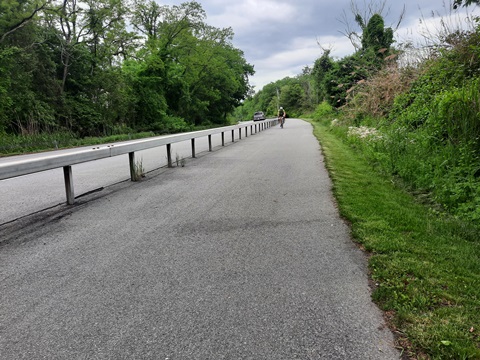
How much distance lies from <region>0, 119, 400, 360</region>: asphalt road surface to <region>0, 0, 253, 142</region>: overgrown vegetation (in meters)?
19.8

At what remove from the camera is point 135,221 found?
5.02 m

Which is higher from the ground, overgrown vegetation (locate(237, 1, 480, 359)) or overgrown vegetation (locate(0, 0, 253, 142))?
overgrown vegetation (locate(0, 0, 253, 142))

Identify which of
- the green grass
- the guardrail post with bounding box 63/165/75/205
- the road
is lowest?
the green grass

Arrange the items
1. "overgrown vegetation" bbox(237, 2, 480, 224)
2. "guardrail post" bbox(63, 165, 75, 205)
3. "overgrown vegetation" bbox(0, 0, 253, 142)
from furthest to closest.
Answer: "overgrown vegetation" bbox(0, 0, 253, 142) → "overgrown vegetation" bbox(237, 2, 480, 224) → "guardrail post" bbox(63, 165, 75, 205)

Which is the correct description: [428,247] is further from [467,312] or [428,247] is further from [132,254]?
[132,254]

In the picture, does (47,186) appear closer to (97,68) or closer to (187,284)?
(187,284)

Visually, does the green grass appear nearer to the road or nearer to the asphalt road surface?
the asphalt road surface

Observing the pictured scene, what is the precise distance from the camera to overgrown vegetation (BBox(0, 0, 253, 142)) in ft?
73.6

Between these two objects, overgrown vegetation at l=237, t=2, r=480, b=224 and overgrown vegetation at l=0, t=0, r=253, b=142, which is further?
overgrown vegetation at l=0, t=0, r=253, b=142

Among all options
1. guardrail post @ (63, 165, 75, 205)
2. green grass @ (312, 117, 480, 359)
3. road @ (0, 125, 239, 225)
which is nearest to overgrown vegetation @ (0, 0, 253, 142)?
road @ (0, 125, 239, 225)

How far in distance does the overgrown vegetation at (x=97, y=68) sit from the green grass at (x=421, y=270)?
2162 centimetres

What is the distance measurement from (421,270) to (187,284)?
217cm

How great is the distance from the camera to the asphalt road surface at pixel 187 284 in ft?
7.61

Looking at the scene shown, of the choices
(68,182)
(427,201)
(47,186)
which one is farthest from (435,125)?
(47,186)
